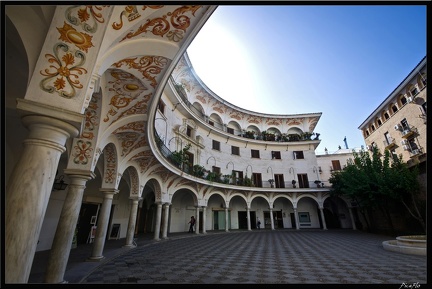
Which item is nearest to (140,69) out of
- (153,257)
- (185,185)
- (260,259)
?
(153,257)

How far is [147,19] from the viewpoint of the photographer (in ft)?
11.1

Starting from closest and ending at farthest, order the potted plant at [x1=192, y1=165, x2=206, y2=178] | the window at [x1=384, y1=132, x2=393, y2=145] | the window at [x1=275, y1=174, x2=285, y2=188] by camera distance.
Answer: the potted plant at [x1=192, y1=165, x2=206, y2=178]
the window at [x1=384, y1=132, x2=393, y2=145]
the window at [x1=275, y1=174, x2=285, y2=188]

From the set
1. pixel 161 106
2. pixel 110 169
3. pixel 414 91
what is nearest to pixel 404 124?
pixel 414 91

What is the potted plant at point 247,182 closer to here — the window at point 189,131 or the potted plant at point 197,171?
the potted plant at point 197,171

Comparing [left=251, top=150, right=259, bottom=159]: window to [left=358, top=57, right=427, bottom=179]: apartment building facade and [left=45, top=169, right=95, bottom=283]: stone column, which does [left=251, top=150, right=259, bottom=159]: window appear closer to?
[left=358, top=57, right=427, bottom=179]: apartment building facade

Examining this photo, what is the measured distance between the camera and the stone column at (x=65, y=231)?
4.39m

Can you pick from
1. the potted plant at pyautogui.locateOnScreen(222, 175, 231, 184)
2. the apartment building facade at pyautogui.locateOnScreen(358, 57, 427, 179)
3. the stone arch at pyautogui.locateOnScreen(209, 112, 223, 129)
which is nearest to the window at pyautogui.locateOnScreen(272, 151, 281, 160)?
the stone arch at pyautogui.locateOnScreen(209, 112, 223, 129)

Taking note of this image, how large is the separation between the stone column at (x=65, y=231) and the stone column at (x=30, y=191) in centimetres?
275

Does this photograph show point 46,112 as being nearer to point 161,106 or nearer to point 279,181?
point 161,106

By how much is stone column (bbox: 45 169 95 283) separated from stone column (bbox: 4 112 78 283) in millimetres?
2749

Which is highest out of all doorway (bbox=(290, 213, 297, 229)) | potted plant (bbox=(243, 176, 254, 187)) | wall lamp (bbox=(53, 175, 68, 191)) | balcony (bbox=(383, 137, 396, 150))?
balcony (bbox=(383, 137, 396, 150))

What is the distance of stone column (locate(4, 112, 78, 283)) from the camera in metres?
2.16

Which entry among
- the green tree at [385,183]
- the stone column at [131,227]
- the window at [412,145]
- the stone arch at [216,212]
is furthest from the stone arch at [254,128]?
the stone column at [131,227]

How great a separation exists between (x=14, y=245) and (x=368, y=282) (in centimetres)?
622
